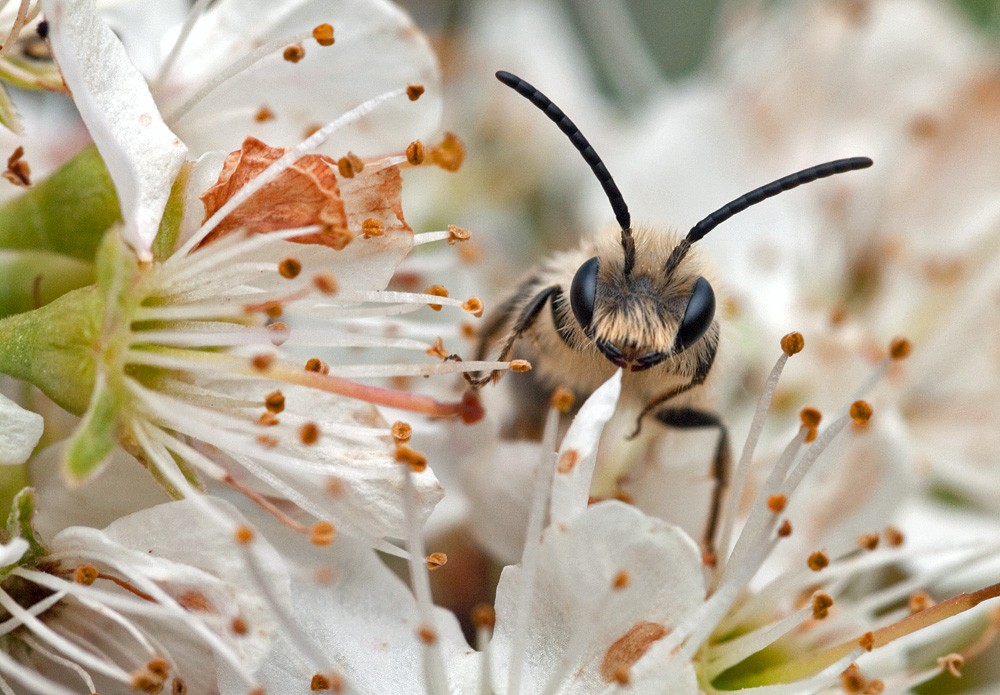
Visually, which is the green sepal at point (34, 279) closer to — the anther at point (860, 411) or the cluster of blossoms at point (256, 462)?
the cluster of blossoms at point (256, 462)

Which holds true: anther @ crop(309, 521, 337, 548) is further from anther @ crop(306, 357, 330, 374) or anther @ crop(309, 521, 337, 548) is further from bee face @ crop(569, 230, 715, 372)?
bee face @ crop(569, 230, 715, 372)

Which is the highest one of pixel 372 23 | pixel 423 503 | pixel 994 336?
pixel 372 23

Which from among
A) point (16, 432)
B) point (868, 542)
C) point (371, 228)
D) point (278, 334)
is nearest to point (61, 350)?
point (16, 432)

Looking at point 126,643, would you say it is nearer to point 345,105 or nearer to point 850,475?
point 345,105

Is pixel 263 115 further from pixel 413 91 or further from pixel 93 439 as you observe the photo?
pixel 93 439

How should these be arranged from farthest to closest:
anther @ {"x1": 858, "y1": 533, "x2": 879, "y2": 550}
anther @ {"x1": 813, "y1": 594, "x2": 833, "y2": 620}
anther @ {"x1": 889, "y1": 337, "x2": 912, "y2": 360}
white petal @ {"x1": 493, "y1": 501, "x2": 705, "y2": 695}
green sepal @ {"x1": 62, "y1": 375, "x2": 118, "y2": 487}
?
anther @ {"x1": 889, "y1": 337, "x2": 912, "y2": 360} → anther @ {"x1": 858, "y1": 533, "x2": 879, "y2": 550} → anther @ {"x1": 813, "y1": 594, "x2": 833, "y2": 620} → white petal @ {"x1": 493, "y1": 501, "x2": 705, "y2": 695} → green sepal @ {"x1": 62, "y1": 375, "x2": 118, "y2": 487}

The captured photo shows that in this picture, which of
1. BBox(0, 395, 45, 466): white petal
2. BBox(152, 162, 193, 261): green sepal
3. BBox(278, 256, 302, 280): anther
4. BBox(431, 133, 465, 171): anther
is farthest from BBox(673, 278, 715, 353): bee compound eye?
BBox(0, 395, 45, 466): white petal

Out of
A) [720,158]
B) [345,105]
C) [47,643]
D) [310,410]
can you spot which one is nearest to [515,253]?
[720,158]
